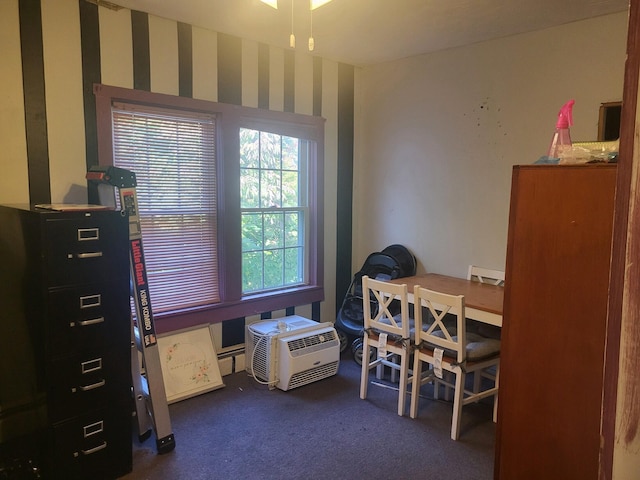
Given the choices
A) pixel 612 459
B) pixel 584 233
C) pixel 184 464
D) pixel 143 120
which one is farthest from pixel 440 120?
pixel 612 459

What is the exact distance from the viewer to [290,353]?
335 centimetres

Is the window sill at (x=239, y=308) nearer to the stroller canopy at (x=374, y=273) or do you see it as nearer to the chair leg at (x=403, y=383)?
the stroller canopy at (x=374, y=273)

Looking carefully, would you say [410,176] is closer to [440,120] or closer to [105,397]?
[440,120]

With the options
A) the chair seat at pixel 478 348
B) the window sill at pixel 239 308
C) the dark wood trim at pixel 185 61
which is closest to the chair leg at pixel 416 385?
the chair seat at pixel 478 348

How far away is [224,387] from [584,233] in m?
2.78

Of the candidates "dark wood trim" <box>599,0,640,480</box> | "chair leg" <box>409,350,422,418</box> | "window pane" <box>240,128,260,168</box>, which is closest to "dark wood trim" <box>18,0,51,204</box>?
"window pane" <box>240,128,260,168</box>

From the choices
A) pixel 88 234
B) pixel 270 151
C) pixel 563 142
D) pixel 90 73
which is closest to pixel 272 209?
pixel 270 151

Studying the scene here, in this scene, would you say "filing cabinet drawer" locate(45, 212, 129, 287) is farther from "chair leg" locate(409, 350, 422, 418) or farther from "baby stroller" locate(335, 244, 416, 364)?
"baby stroller" locate(335, 244, 416, 364)

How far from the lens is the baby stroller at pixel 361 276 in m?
3.92

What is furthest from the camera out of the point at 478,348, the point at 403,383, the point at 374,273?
the point at 374,273

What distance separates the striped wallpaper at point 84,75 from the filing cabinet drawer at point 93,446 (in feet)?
4.25

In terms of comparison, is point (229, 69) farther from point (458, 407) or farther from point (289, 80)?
point (458, 407)

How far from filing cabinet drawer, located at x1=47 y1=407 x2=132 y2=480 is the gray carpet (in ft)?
0.42

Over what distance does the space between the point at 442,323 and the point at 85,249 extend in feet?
6.87
